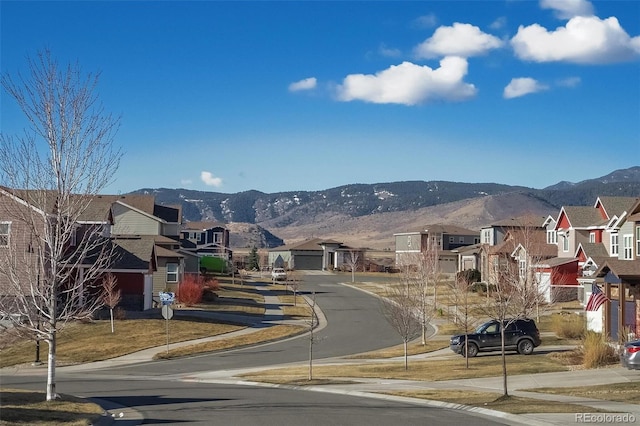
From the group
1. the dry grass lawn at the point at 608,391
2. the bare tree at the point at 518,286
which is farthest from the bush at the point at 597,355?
the dry grass lawn at the point at 608,391

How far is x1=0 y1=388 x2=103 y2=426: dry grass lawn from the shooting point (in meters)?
17.3

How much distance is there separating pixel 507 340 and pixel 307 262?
9378cm

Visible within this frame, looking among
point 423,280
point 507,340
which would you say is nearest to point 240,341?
point 423,280

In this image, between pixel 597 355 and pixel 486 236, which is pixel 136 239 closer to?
pixel 597 355

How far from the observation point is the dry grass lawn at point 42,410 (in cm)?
1731

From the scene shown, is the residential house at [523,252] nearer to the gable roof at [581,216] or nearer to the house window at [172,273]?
the gable roof at [581,216]

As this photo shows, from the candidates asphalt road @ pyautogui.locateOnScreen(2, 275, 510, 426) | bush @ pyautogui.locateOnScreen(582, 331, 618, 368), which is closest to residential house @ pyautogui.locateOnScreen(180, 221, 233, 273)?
asphalt road @ pyautogui.locateOnScreen(2, 275, 510, 426)

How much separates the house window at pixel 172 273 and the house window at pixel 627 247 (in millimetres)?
36402

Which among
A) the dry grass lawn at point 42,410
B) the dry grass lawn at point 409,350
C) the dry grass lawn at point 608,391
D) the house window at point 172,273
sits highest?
the house window at point 172,273

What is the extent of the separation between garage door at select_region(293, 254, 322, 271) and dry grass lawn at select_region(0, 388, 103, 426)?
108313 mm

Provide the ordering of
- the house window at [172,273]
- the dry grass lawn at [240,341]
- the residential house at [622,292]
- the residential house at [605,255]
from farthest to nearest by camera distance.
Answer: the house window at [172,273] < the dry grass lawn at [240,341] < the residential house at [605,255] < the residential house at [622,292]

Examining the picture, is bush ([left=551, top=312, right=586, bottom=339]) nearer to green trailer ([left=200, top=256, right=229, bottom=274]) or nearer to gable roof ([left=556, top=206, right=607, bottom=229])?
gable roof ([left=556, top=206, right=607, bottom=229])

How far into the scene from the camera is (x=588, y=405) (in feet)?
70.1

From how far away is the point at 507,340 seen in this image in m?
38.3
